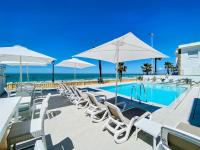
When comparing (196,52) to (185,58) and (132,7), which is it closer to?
(185,58)

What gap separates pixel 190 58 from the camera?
710 inches

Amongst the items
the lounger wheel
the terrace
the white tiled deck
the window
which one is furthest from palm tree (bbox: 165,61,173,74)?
the lounger wheel

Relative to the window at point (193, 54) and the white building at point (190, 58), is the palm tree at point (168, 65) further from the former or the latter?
the window at point (193, 54)

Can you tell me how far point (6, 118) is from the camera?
1.79 meters

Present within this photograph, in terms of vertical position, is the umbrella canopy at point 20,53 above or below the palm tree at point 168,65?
below

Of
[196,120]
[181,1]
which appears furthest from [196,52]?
[196,120]

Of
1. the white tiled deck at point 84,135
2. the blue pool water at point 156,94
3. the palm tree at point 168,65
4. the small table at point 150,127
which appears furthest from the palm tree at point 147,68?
the small table at point 150,127

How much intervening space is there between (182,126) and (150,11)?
15.0 meters

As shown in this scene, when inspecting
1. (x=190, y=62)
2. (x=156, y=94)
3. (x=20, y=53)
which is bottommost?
(x=156, y=94)

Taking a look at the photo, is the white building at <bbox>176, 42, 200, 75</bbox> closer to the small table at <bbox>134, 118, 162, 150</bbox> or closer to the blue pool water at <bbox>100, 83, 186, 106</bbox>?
the blue pool water at <bbox>100, 83, 186, 106</bbox>

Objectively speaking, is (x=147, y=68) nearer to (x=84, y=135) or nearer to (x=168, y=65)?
(x=168, y=65)

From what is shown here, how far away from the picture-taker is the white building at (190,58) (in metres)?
17.3

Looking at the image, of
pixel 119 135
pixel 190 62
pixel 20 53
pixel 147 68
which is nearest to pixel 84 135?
pixel 119 135

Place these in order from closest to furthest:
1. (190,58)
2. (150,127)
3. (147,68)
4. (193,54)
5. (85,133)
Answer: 1. (150,127)
2. (85,133)
3. (193,54)
4. (190,58)
5. (147,68)
